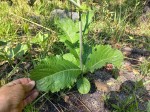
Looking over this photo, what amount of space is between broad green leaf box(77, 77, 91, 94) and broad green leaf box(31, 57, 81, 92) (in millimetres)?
51

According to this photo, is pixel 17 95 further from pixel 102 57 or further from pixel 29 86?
pixel 102 57

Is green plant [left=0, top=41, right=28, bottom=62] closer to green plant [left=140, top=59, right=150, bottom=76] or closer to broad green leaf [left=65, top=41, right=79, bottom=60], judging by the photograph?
broad green leaf [left=65, top=41, right=79, bottom=60]

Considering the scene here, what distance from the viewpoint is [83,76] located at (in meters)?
2.20

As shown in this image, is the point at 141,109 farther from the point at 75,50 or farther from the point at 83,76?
the point at 75,50

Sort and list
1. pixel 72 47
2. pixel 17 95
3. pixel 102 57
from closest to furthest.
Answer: pixel 17 95 < pixel 102 57 < pixel 72 47

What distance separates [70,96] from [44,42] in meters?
0.55

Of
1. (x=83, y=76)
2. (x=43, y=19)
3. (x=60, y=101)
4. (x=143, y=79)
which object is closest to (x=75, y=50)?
(x=83, y=76)

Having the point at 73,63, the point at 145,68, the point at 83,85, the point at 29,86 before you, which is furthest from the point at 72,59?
the point at 145,68

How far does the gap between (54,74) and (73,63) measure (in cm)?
19

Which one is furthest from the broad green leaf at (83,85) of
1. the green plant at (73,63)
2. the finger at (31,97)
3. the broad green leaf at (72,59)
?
the finger at (31,97)

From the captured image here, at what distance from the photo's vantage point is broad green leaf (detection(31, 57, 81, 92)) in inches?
77.2

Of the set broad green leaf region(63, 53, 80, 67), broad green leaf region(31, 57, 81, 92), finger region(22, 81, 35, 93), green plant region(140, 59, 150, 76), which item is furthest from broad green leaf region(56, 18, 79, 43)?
green plant region(140, 59, 150, 76)

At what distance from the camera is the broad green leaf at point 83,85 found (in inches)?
80.9

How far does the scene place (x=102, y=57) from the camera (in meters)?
2.13
